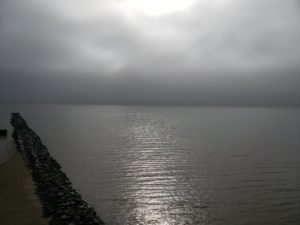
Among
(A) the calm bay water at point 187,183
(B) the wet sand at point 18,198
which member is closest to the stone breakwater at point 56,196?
(B) the wet sand at point 18,198

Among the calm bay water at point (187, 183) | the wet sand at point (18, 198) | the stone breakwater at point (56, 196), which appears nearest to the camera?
the wet sand at point (18, 198)

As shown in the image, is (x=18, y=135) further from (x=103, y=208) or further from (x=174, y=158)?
(x=103, y=208)

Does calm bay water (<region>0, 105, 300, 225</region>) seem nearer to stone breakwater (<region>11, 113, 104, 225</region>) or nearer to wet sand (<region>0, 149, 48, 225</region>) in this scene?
stone breakwater (<region>11, 113, 104, 225</region>)

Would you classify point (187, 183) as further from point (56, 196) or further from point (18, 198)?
point (18, 198)

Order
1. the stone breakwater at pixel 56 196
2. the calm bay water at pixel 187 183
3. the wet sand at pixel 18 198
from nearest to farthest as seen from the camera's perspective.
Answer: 1. the wet sand at pixel 18 198
2. the stone breakwater at pixel 56 196
3. the calm bay water at pixel 187 183

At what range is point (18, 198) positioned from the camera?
92.6ft

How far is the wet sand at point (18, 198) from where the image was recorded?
23422mm

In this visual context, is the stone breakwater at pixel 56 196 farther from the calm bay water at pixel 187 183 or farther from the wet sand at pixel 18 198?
the calm bay water at pixel 187 183

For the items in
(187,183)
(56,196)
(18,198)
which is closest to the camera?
(18,198)

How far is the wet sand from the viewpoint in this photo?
23422 millimetres

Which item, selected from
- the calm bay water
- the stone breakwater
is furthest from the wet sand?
the calm bay water

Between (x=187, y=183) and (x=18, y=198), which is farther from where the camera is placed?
(x=187, y=183)

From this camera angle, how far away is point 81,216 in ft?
78.6

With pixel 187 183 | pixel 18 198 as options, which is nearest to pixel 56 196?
pixel 18 198
